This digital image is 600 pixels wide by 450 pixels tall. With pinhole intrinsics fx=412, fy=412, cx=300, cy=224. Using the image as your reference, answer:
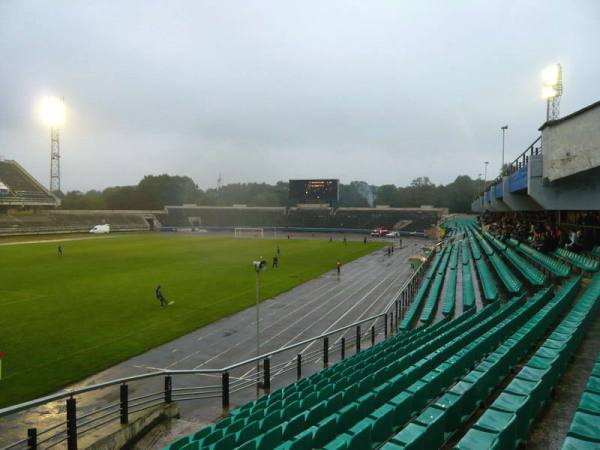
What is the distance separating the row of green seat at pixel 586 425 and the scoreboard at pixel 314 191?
75.7 metres

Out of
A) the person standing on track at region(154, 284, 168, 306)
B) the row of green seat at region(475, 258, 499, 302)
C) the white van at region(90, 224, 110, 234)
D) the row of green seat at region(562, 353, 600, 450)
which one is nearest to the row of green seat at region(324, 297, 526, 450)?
the row of green seat at region(562, 353, 600, 450)

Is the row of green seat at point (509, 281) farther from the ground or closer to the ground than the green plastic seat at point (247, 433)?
farther from the ground

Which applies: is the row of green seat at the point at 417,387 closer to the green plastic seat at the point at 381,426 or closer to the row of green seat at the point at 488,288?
the green plastic seat at the point at 381,426

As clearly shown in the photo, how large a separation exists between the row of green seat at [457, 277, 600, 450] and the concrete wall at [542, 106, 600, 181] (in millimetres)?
5916

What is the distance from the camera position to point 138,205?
11900 centimetres

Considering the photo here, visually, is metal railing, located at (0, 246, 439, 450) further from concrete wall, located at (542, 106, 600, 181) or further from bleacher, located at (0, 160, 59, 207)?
bleacher, located at (0, 160, 59, 207)

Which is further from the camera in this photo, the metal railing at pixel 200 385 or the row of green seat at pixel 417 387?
the metal railing at pixel 200 385

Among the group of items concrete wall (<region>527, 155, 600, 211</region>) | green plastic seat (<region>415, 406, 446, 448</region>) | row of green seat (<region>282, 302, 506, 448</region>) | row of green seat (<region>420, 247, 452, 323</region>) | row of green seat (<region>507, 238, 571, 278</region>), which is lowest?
row of green seat (<region>420, 247, 452, 323</region>)

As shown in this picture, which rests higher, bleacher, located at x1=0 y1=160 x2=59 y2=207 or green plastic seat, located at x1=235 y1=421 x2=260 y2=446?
bleacher, located at x1=0 y1=160 x2=59 y2=207

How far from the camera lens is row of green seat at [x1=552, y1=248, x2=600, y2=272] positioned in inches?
583

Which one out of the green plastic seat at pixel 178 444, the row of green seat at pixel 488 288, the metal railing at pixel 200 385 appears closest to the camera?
the green plastic seat at pixel 178 444

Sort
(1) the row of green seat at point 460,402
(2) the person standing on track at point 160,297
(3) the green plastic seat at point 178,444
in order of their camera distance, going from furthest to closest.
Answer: (2) the person standing on track at point 160,297
(3) the green plastic seat at point 178,444
(1) the row of green seat at point 460,402

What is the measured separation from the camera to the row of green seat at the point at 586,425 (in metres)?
3.72

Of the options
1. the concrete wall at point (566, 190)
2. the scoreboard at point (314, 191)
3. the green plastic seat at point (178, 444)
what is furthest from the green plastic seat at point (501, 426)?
the scoreboard at point (314, 191)
